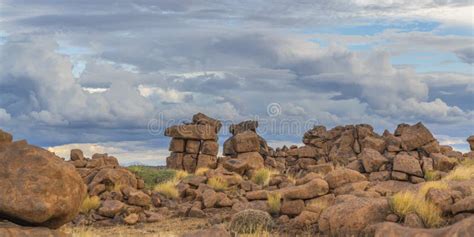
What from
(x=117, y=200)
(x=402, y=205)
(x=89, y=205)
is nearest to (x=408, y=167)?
(x=402, y=205)

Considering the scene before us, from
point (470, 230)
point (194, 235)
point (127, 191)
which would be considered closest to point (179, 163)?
Result: point (127, 191)

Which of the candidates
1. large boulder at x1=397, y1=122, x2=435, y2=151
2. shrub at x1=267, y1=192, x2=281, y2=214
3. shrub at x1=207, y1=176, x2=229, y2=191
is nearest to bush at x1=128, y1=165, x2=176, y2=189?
shrub at x1=207, y1=176, x2=229, y2=191

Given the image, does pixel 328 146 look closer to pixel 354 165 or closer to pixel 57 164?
pixel 354 165

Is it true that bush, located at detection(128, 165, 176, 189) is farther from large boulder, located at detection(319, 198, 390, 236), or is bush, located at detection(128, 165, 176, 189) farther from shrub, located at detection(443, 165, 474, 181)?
large boulder, located at detection(319, 198, 390, 236)

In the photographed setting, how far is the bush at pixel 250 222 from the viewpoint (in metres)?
23.2

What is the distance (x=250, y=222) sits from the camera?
933 inches

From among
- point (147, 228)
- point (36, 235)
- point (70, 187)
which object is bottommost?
point (147, 228)

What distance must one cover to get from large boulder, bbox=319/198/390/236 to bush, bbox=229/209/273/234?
8.53ft

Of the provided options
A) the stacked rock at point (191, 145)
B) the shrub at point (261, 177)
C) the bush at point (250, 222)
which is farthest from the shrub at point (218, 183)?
the stacked rock at point (191, 145)

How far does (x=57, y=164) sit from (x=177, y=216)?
52.8 feet

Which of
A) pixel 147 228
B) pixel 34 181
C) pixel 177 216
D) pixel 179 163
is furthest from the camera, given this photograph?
pixel 179 163

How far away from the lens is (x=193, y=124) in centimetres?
5441

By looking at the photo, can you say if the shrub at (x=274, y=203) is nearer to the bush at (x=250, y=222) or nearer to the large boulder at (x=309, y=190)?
the large boulder at (x=309, y=190)

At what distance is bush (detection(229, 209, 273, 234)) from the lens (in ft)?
76.2
